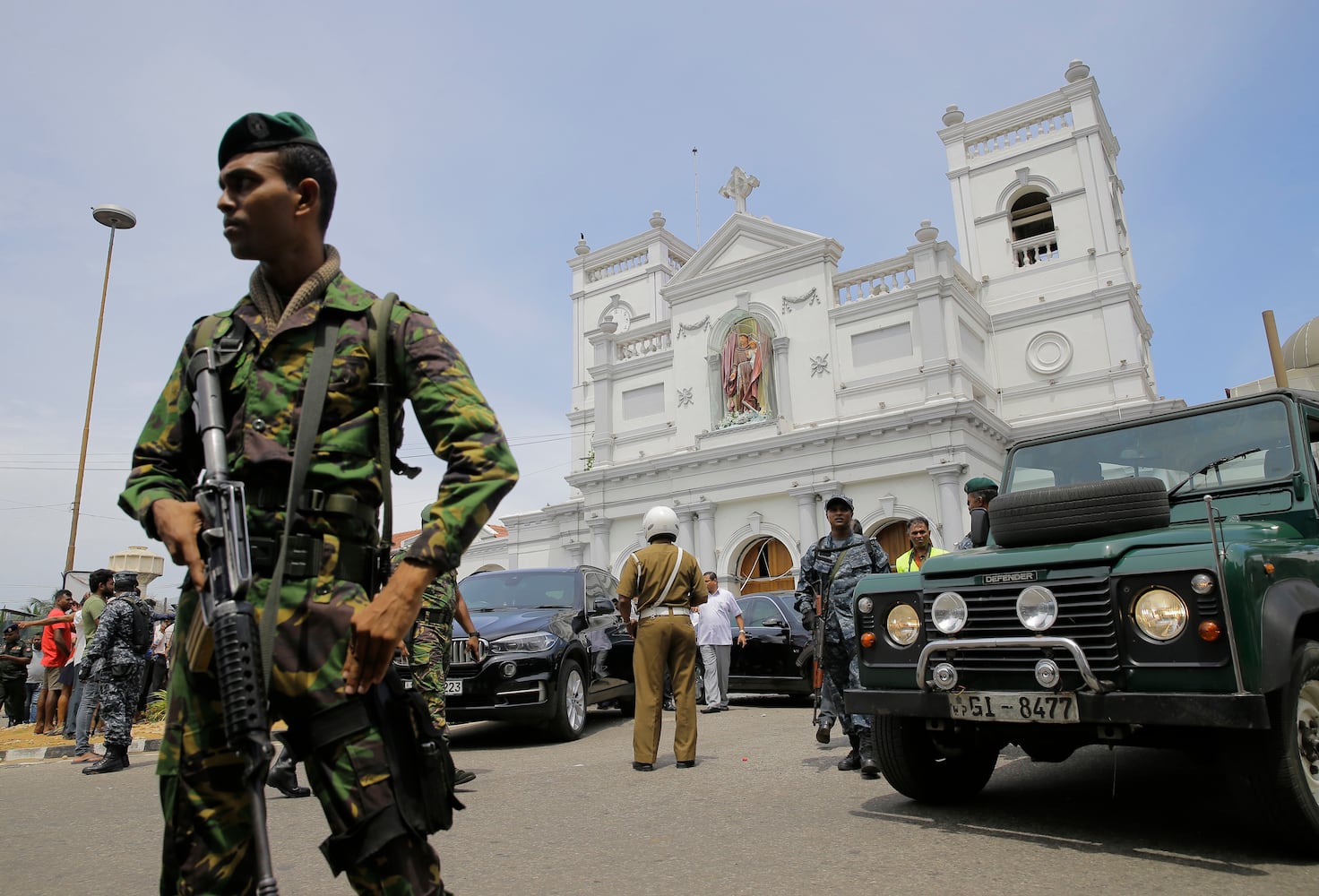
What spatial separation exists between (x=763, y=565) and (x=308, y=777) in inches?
996

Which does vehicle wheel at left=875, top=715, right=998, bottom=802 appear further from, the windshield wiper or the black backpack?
the black backpack

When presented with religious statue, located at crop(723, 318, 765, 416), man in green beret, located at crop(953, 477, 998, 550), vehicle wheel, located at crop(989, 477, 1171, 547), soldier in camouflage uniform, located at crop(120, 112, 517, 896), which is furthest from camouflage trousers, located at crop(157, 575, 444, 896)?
religious statue, located at crop(723, 318, 765, 416)

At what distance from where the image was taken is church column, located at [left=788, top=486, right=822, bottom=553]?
82.5ft

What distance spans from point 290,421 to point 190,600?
0.44 meters

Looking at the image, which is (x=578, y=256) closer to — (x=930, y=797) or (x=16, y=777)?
(x=16, y=777)

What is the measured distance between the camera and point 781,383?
27297 millimetres

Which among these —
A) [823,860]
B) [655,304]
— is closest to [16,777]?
[823,860]

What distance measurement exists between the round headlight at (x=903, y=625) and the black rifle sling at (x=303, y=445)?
3341mm

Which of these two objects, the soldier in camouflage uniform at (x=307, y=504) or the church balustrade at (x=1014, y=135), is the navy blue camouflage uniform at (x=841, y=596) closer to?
the soldier in camouflage uniform at (x=307, y=504)

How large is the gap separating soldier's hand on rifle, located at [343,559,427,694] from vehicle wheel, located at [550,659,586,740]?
664 cm

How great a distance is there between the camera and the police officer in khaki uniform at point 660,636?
22.2 ft

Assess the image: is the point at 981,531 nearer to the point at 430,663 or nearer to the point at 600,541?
the point at 430,663

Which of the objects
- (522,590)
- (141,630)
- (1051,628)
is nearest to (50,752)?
(141,630)

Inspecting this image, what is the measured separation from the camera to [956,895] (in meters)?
Answer: 3.39
